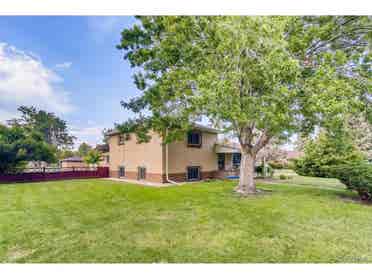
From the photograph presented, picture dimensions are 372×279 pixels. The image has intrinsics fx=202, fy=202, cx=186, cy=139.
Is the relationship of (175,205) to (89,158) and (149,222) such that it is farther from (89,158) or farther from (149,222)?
(89,158)

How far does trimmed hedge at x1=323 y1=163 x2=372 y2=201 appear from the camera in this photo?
22.1 ft

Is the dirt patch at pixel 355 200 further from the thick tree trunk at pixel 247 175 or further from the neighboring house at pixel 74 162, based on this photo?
the neighboring house at pixel 74 162

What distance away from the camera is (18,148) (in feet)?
47.6

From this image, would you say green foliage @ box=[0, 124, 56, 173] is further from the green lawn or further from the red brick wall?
the green lawn

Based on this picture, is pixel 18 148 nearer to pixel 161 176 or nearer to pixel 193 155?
pixel 161 176

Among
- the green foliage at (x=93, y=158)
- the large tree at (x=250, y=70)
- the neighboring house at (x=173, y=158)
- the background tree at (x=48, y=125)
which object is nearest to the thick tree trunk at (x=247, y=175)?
the large tree at (x=250, y=70)

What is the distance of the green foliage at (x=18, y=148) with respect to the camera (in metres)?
14.0

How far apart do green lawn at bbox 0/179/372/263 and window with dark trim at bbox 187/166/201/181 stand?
6.76 m

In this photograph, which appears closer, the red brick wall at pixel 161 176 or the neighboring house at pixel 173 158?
the red brick wall at pixel 161 176

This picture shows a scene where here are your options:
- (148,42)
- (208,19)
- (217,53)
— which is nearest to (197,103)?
(217,53)

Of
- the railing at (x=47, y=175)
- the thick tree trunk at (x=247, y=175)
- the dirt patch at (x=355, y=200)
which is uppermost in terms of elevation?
the thick tree trunk at (x=247, y=175)

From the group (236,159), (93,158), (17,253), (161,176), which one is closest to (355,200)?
(161,176)

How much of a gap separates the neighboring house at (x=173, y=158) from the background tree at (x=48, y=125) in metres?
18.7
